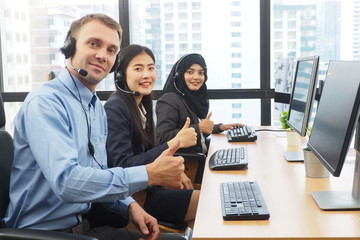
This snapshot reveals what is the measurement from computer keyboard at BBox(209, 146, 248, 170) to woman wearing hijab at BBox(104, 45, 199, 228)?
0.54ft

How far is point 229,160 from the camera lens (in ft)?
6.79

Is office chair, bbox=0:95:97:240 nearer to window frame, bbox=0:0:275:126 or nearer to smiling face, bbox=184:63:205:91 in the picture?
smiling face, bbox=184:63:205:91

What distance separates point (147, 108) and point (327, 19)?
2.38 metres

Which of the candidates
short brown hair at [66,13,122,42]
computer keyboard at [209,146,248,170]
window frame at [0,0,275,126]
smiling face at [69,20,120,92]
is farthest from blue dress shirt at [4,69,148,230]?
window frame at [0,0,275,126]

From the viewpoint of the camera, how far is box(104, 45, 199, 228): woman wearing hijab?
6.72 feet

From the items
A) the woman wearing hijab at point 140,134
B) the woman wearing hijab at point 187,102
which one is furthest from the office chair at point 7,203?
the woman wearing hijab at point 187,102

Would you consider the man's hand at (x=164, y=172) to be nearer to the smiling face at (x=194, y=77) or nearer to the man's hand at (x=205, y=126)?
the man's hand at (x=205, y=126)

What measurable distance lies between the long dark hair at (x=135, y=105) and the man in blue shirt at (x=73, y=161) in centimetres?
58

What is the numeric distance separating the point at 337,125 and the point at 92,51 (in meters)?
0.82

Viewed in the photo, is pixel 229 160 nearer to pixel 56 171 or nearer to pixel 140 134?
pixel 140 134

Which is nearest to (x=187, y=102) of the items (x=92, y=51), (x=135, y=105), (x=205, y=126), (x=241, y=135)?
(x=205, y=126)

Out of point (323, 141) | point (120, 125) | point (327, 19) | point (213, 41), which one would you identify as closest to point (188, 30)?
point (213, 41)

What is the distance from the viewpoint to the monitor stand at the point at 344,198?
136 centimetres

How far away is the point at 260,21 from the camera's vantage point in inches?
164
